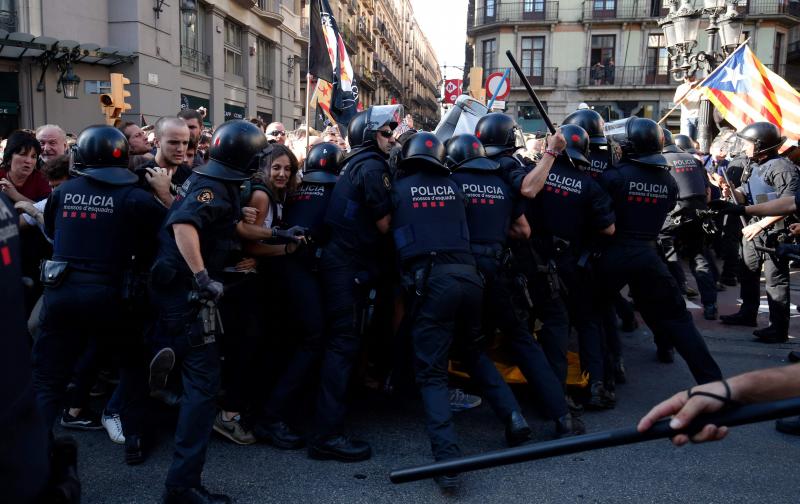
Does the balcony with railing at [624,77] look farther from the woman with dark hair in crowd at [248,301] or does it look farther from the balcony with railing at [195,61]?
the woman with dark hair in crowd at [248,301]

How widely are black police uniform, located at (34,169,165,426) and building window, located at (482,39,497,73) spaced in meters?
38.3

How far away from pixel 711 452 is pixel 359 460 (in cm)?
213

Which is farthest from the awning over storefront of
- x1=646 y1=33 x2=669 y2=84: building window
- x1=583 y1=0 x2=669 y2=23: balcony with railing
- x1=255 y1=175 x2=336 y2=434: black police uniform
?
x1=646 y1=33 x2=669 y2=84: building window

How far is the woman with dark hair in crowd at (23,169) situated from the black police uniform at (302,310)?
221cm

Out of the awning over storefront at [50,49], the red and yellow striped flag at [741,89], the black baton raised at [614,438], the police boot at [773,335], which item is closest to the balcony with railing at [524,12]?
the awning over storefront at [50,49]

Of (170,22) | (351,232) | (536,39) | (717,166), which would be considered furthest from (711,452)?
(536,39)

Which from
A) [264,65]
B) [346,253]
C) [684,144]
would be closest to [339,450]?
[346,253]

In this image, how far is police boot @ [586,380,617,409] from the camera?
4.66 metres

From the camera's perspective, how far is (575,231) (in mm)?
4629

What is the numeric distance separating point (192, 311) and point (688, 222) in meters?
5.26

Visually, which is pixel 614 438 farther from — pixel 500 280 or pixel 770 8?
pixel 770 8

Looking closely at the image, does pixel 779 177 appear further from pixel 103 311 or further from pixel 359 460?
pixel 103 311

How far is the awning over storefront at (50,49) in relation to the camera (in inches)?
509

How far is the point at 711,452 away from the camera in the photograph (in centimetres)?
394
